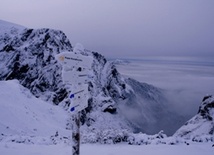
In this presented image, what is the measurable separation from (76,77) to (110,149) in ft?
16.7

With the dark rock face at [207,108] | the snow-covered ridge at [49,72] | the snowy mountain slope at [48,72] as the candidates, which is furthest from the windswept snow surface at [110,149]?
the snowy mountain slope at [48,72]

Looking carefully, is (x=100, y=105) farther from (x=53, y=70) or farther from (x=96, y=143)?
(x=96, y=143)

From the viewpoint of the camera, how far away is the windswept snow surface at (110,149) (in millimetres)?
7508

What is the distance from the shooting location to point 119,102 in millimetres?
62531

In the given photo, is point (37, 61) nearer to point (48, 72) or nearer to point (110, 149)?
point (48, 72)

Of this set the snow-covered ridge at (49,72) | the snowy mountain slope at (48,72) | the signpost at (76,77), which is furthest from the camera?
the snowy mountain slope at (48,72)

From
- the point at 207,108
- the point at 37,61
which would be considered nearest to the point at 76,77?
the point at 207,108

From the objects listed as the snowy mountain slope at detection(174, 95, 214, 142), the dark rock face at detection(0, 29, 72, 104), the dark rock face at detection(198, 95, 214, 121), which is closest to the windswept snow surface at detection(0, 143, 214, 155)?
the snowy mountain slope at detection(174, 95, 214, 142)

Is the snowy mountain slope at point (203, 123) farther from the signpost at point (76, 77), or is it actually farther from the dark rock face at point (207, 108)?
the signpost at point (76, 77)

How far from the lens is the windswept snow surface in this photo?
24.6 feet

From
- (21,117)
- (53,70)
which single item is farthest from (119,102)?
(21,117)

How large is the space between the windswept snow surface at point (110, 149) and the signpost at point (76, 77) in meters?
3.91

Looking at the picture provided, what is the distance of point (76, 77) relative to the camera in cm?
384

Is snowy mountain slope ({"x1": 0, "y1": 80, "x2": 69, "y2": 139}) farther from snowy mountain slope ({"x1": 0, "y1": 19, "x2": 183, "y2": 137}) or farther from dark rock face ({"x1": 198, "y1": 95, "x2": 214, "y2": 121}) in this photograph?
dark rock face ({"x1": 198, "y1": 95, "x2": 214, "y2": 121})
